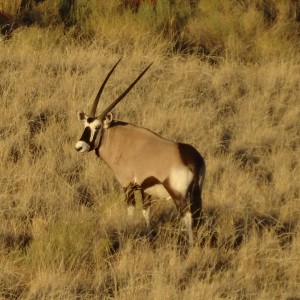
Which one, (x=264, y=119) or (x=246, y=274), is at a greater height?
(x=246, y=274)

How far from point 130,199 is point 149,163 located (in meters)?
0.43

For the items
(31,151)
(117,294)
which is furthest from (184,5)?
(117,294)

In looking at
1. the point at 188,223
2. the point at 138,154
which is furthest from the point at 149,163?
the point at 188,223

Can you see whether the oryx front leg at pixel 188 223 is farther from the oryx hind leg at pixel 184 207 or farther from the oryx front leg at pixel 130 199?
the oryx front leg at pixel 130 199

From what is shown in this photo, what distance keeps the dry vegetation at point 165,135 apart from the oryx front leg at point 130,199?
0.09m

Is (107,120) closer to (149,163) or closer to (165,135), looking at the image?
(149,163)

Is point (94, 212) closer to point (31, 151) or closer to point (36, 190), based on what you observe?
point (36, 190)

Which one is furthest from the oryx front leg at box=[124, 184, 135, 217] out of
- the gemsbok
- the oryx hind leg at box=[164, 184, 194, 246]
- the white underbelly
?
the oryx hind leg at box=[164, 184, 194, 246]

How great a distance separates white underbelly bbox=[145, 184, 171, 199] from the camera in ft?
20.2

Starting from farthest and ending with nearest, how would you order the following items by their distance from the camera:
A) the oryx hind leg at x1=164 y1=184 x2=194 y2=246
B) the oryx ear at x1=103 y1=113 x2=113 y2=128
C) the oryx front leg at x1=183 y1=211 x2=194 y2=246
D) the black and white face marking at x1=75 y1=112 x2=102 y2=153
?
the oryx ear at x1=103 y1=113 x2=113 y2=128 → the black and white face marking at x1=75 y1=112 x2=102 y2=153 → the oryx front leg at x1=183 y1=211 x2=194 y2=246 → the oryx hind leg at x1=164 y1=184 x2=194 y2=246

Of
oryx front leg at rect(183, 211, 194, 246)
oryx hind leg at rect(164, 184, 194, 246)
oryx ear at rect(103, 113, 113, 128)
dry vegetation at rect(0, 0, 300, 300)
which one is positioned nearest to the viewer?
dry vegetation at rect(0, 0, 300, 300)

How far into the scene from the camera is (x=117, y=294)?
5074 mm

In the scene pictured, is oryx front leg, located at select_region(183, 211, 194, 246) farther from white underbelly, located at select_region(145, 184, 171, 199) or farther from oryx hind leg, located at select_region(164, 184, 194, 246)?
white underbelly, located at select_region(145, 184, 171, 199)

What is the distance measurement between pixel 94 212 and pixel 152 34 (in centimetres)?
697
